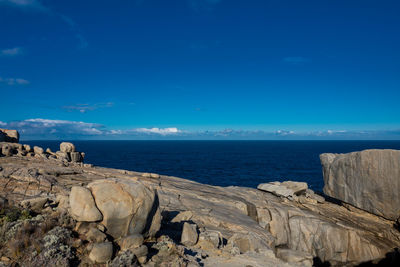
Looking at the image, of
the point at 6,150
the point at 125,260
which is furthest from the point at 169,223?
the point at 6,150

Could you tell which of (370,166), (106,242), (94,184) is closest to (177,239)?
(106,242)

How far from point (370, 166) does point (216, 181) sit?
39.0m

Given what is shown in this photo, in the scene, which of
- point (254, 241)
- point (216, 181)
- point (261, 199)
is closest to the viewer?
point (254, 241)

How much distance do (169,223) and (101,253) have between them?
578 centimetres

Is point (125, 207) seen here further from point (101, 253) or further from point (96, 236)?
point (101, 253)

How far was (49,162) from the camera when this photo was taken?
2456 centimetres

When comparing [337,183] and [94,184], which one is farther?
[337,183]

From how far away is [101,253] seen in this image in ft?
31.0

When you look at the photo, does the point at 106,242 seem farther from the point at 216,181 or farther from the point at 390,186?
the point at 216,181

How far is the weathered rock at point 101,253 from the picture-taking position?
941 cm

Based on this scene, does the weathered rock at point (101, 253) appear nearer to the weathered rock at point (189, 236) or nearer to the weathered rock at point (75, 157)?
the weathered rock at point (189, 236)

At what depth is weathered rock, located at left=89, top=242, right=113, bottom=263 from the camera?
30.9 ft

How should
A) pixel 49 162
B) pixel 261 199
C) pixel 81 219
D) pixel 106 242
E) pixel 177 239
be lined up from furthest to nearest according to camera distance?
pixel 261 199, pixel 49 162, pixel 177 239, pixel 81 219, pixel 106 242

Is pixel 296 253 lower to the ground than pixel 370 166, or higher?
lower
